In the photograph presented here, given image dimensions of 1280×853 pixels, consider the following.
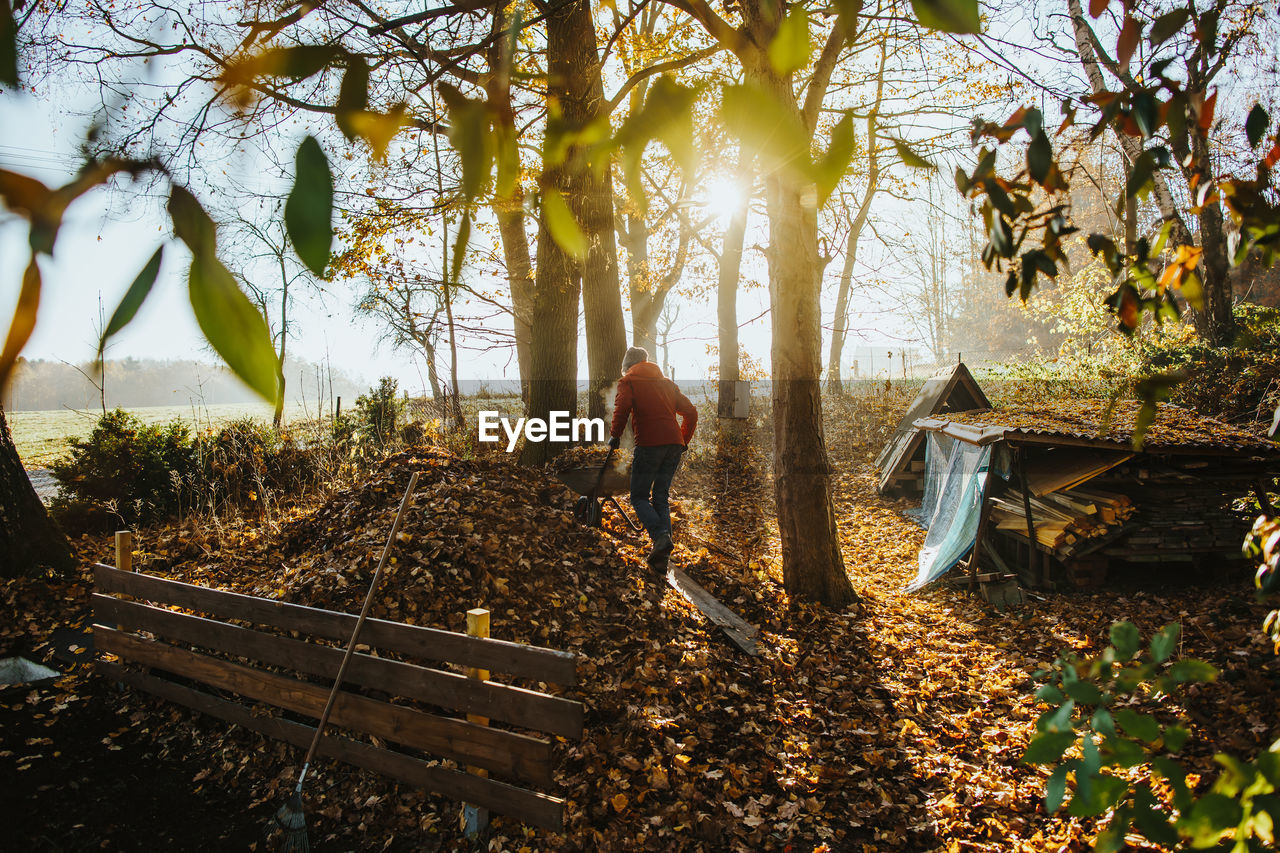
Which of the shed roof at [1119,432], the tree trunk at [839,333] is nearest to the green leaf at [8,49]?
the shed roof at [1119,432]

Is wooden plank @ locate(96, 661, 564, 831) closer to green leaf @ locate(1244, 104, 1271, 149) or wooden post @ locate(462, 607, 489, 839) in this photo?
wooden post @ locate(462, 607, 489, 839)

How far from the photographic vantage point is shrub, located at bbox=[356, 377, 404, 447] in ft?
33.5

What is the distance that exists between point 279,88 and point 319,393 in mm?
10798

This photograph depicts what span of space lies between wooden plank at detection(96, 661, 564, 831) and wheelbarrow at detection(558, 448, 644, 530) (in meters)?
3.10

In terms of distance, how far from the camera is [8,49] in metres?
0.39

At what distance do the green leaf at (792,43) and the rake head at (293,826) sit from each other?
343cm

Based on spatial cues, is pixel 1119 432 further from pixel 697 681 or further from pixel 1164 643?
pixel 1164 643

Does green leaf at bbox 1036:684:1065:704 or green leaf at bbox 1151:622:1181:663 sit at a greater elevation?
green leaf at bbox 1151:622:1181:663

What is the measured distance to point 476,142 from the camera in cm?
51

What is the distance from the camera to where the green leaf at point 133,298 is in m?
0.37

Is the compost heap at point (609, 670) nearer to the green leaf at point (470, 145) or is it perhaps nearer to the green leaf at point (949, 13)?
the green leaf at point (470, 145)

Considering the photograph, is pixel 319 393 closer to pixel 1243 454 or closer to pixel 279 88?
pixel 279 88

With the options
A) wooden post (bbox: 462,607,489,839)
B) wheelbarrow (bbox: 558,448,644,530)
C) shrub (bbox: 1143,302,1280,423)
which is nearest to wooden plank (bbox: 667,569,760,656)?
wheelbarrow (bbox: 558,448,644,530)

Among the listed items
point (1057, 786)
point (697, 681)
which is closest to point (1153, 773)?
point (1057, 786)
